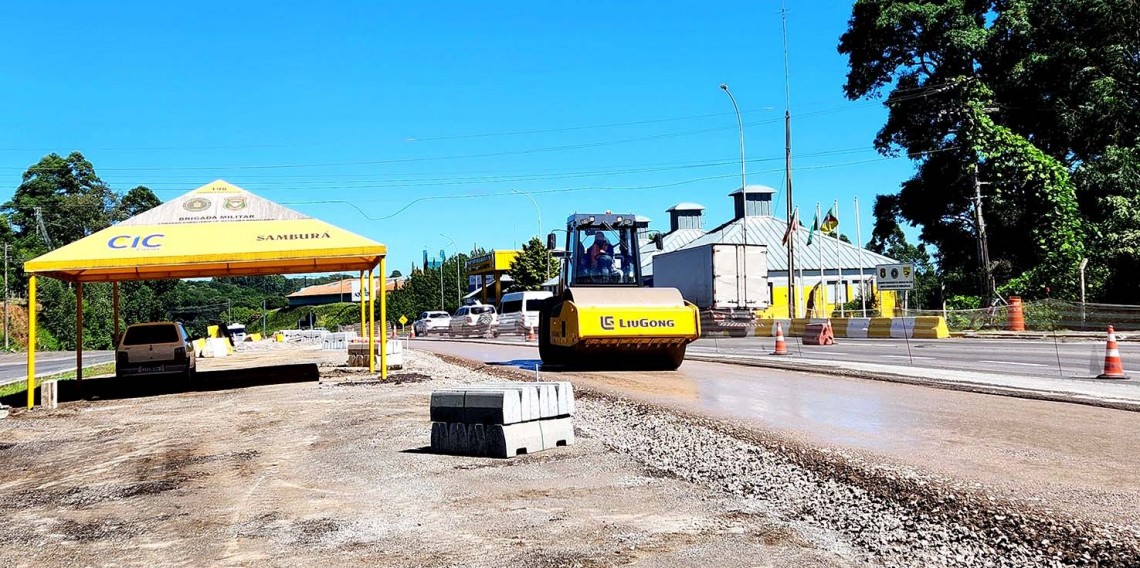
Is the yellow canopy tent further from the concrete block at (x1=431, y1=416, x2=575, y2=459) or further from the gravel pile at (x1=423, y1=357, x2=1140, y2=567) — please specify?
the gravel pile at (x1=423, y1=357, x2=1140, y2=567)

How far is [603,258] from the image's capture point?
2016 cm

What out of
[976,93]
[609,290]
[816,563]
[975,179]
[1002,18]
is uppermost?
[1002,18]

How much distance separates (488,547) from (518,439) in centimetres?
332

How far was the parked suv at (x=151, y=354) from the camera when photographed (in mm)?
20391

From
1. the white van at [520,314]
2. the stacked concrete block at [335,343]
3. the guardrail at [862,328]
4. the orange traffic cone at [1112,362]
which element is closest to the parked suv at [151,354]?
Answer: the orange traffic cone at [1112,362]

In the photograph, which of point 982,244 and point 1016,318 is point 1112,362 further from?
point 982,244

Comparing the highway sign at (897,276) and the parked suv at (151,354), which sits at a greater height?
the highway sign at (897,276)

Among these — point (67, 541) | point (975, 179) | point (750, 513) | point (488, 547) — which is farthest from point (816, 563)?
point (975, 179)

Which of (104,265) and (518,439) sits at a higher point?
(104,265)

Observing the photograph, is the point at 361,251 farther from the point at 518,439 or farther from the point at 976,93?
the point at 976,93

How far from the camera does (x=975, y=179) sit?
144ft

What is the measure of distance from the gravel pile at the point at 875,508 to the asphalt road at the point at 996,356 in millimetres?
10388

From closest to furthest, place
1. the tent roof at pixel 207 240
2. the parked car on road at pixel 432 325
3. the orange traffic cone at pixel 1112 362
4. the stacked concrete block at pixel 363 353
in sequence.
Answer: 1. the orange traffic cone at pixel 1112 362
2. the tent roof at pixel 207 240
3. the stacked concrete block at pixel 363 353
4. the parked car on road at pixel 432 325

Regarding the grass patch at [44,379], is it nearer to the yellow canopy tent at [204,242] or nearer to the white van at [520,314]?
the yellow canopy tent at [204,242]
